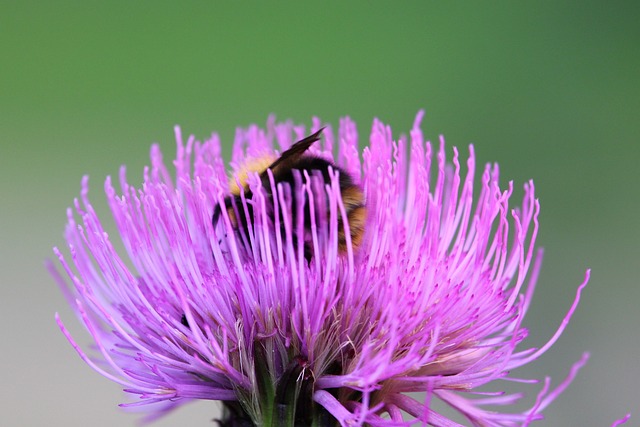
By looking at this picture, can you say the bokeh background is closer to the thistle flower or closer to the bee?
the thistle flower

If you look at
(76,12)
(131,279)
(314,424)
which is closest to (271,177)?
(131,279)

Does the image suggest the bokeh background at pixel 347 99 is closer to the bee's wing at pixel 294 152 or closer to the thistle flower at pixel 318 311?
the thistle flower at pixel 318 311

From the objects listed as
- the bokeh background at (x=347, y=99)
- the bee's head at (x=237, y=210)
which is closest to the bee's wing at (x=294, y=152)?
the bee's head at (x=237, y=210)

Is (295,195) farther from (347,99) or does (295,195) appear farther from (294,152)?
(347,99)

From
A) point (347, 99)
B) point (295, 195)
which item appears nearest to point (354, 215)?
point (295, 195)

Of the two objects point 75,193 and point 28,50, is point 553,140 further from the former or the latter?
point 28,50

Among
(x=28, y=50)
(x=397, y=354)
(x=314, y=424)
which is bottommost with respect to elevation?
(x=314, y=424)

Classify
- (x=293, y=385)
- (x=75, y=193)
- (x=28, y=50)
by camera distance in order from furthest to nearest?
(x=28, y=50) < (x=75, y=193) < (x=293, y=385)

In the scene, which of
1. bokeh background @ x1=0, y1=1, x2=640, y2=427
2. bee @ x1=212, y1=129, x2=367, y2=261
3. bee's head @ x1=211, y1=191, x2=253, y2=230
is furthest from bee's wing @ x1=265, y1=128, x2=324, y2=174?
bokeh background @ x1=0, y1=1, x2=640, y2=427
